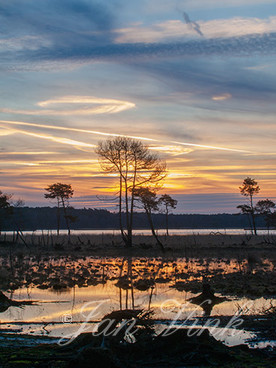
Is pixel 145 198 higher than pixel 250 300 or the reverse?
higher

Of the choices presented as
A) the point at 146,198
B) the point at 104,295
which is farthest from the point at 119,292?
the point at 146,198

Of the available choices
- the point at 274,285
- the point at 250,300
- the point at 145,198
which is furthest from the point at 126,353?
the point at 145,198

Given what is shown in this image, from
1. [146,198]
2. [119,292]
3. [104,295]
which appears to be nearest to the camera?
[104,295]

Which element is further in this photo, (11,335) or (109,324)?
(11,335)

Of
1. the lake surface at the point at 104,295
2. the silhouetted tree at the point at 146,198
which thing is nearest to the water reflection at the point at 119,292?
the lake surface at the point at 104,295

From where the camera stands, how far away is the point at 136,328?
7.77 m

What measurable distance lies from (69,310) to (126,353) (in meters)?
5.00

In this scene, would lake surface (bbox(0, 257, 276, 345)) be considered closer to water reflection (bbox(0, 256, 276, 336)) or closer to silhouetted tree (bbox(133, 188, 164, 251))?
water reflection (bbox(0, 256, 276, 336))

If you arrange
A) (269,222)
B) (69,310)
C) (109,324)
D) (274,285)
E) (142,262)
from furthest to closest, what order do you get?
(269,222) → (142,262) → (274,285) → (69,310) → (109,324)

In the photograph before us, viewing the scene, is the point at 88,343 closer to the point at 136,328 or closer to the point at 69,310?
the point at 136,328

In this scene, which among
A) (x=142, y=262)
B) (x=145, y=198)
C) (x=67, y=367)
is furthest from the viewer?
(x=145, y=198)

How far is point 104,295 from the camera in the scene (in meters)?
14.2

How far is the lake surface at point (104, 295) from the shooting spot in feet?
33.2

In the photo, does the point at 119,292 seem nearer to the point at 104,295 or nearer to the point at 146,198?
the point at 104,295
